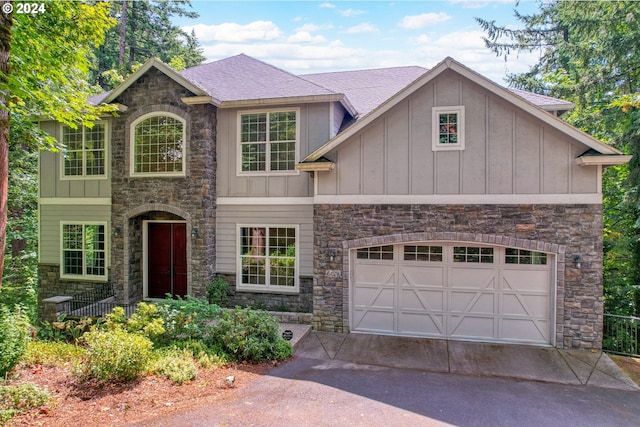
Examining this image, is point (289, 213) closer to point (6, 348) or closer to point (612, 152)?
point (6, 348)

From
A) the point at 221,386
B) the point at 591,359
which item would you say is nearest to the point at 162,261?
Answer: the point at 221,386

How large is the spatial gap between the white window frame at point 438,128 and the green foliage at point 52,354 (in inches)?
331

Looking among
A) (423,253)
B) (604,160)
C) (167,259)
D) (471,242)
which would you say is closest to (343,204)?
(423,253)

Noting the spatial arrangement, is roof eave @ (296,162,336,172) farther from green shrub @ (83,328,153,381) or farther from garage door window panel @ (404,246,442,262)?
green shrub @ (83,328,153,381)

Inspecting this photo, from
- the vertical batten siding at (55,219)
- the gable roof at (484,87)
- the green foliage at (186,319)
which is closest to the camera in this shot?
the gable roof at (484,87)

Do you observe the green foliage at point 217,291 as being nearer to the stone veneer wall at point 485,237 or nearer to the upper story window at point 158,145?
the stone veneer wall at point 485,237

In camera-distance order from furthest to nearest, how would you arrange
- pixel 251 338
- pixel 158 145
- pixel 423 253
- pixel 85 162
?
pixel 85 162, pixel 158 145, pixel 423 253, pixel 251 338

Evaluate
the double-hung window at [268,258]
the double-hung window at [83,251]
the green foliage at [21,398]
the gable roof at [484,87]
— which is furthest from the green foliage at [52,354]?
the gable roof at [484,87]

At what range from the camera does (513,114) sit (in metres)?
8.52

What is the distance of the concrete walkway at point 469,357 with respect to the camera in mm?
7172

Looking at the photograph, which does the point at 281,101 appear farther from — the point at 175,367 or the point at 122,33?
the point at 122,33

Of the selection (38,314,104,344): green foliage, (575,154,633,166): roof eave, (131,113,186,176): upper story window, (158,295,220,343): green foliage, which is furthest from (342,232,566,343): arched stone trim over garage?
(38,314,104,344): green foliage

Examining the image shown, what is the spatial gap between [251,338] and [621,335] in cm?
867

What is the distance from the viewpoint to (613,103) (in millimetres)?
9852
